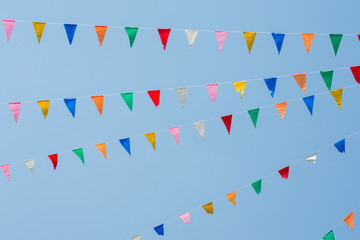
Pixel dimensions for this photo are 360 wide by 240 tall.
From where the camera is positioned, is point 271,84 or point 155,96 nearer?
point 271,84

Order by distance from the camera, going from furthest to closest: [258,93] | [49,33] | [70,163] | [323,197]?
[323,197] → [258,93] → [70,163] → [49,33]

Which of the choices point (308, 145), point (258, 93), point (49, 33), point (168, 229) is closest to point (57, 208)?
point (168, 229)

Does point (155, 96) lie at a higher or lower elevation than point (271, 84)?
higher

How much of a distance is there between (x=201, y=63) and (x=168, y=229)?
2098 mm

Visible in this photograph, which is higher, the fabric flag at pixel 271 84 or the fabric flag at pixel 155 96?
the fabric flag at pixel 155 96

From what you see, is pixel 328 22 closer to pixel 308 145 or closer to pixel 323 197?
pixel 308 145

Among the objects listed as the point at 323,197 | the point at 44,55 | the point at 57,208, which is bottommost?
the point at 323,197

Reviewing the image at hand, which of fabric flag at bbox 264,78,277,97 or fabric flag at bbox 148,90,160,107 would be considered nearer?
fabric flag at bbox 264,78,277,97

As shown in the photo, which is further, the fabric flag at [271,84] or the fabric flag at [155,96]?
the fabric flag at [155,96]

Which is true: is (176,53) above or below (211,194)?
above

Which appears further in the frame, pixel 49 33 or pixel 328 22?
pixel 328 22

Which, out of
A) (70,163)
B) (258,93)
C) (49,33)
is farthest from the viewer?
(258,93)

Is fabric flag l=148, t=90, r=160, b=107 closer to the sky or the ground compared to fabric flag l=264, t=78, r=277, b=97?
closer to the sky

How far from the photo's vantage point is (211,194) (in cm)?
718
